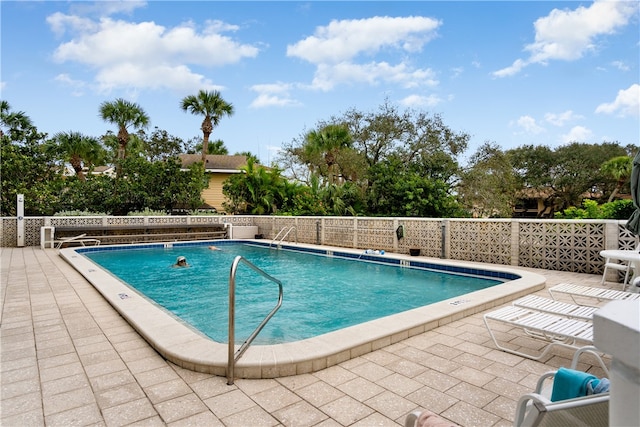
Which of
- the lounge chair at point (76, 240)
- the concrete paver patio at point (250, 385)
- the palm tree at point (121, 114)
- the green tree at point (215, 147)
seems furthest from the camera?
the green tree at point (215, 147)

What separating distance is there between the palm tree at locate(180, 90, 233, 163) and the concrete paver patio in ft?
76.8

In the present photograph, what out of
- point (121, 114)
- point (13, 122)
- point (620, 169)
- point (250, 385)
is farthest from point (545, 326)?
point (620, 169)

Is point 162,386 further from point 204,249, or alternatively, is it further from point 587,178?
point 587,178

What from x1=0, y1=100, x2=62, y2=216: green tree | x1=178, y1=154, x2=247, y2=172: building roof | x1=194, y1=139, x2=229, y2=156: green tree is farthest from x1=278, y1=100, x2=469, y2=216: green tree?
x1=194, y1=139, x2=229, y2=156: green tree

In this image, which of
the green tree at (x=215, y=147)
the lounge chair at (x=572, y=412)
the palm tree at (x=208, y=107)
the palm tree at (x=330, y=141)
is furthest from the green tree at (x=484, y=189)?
the green tree at (x=215, y=147)

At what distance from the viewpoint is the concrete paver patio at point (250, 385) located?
2557 mm

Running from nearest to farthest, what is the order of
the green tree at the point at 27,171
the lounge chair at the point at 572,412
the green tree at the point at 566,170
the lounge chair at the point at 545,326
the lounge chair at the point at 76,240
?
the lounge chair at the point at 572,412
the lounge chair at the point at 545,326
the lounge chair at the point at 76,240
the green tree at the point at 27,171
the green tree at the point at 566,170

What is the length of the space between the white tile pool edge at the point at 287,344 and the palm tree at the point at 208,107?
875 inches

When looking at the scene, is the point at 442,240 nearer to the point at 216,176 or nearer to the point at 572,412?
the point at 572,412

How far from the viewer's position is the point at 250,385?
3035 millimetres

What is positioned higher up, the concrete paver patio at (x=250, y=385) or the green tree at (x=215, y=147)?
the green tree at (x=215, y=147)

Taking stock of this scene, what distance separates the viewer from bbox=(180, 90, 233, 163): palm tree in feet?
84.1

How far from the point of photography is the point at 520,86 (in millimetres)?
19234

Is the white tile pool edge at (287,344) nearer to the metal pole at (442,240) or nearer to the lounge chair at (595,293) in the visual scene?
the lounge chair at (595,293)
